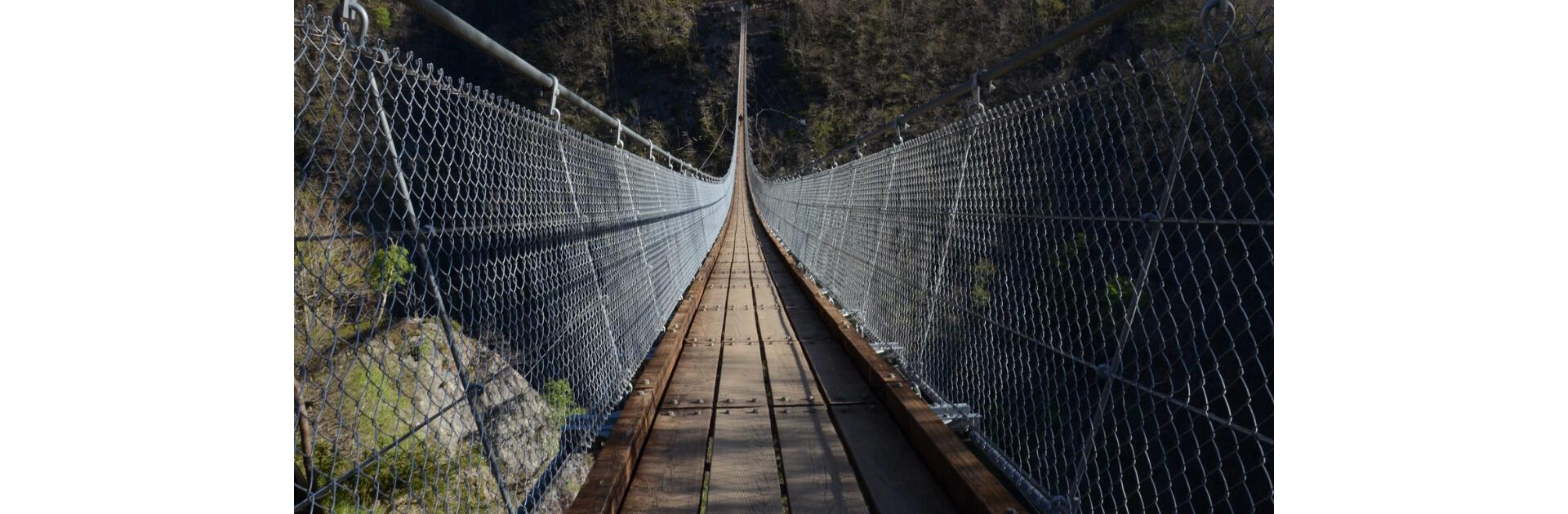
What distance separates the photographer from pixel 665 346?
3.07 metres

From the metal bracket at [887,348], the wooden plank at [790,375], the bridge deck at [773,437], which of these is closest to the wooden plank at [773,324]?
the bridge deck at [773,437]

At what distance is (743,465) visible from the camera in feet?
6.93

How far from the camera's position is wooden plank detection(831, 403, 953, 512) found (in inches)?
73.4

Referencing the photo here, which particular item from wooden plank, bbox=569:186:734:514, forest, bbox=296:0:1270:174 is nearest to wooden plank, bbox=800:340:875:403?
wooden plank, bbox=569:186:734:514

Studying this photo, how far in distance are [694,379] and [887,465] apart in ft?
3.51

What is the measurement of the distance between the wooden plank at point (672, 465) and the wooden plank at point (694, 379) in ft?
0.31

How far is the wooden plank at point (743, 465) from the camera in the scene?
1.89 metres

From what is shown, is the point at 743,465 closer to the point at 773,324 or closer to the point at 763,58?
the point at 773,324

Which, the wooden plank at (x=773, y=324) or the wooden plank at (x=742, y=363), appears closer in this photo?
the wooden plank at (x=742, y=363)

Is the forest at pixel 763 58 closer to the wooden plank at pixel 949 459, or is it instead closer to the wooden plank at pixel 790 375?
the wooden plank at pixel 790 375

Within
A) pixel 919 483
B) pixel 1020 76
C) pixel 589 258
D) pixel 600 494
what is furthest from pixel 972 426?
pixel 1020 76

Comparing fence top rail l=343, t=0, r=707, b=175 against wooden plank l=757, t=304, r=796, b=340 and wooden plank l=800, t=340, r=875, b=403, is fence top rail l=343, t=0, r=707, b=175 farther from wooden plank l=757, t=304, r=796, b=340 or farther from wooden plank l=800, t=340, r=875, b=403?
wooden plank l=757, t=304, r=796, b=340

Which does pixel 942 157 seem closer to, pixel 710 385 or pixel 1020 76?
pixel 710 385

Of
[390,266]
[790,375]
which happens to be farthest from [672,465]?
[390,266]
